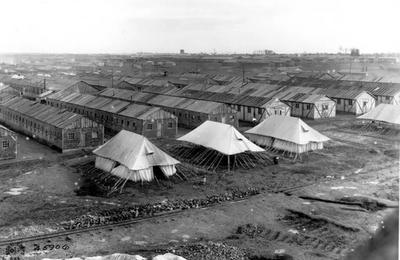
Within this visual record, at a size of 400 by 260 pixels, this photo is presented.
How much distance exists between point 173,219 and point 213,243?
512 centimetres

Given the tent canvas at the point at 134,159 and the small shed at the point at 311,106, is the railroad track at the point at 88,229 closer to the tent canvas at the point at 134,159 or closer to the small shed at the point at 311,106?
the tent canvas at the point at 134,159

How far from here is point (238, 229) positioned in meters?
26.4

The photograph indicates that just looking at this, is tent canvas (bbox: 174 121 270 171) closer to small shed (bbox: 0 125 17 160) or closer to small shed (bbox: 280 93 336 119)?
small shed (bbox: 0 125 17 160)

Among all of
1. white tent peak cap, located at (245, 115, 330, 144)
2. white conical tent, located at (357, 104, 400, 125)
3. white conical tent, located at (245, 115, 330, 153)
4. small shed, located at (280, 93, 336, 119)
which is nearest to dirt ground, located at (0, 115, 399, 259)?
white conical tent, located at (245, 115, 330, 153)

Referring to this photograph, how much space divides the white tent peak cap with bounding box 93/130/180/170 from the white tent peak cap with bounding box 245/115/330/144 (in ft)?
50.7

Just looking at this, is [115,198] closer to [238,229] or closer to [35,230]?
[35,230]

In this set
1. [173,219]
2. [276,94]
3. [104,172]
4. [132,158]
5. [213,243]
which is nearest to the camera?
[213,243]

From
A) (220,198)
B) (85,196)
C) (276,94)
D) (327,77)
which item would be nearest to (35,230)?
(85,196)

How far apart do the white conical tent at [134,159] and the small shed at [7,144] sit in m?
11.4

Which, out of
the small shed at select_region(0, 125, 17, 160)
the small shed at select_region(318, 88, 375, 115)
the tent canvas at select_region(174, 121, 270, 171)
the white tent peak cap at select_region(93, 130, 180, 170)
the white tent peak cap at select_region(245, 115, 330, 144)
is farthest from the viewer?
the small shed at select_region(318, 88, 375, 115)

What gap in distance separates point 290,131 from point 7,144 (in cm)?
3060

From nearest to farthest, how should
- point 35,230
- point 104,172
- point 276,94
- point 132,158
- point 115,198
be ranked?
point 35,230
point 115,198
point 132,158
point 104,172
point 276,94

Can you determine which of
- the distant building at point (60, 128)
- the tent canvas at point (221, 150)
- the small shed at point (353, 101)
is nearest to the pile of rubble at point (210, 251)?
the tent canvas at point (221, 150)

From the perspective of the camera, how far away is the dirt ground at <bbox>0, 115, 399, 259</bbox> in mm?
24219
